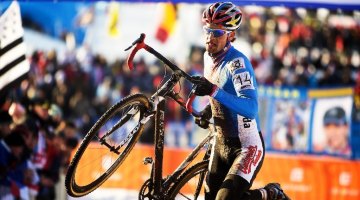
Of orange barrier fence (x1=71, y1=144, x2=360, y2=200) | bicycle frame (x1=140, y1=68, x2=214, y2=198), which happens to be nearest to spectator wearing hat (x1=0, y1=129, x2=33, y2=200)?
orange barrier fence (x1=71, y1=144, x2=360, y2=200)

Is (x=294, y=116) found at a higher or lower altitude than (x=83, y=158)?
lower

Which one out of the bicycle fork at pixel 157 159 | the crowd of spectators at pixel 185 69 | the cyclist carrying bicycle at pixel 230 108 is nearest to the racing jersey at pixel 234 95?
the cyclist carrying bicycle at pixel 230 108

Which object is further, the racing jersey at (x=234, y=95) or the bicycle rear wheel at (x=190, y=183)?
the bicycle rear wheel at (x=190, y=183)

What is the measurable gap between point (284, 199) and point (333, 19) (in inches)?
677

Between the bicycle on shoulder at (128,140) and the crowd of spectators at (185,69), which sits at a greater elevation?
the bicycle on shoulder at (128,140)

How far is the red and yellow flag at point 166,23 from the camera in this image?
20.3 m

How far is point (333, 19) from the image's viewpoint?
24.9 metres

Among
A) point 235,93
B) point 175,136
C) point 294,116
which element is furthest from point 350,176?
point 235,93

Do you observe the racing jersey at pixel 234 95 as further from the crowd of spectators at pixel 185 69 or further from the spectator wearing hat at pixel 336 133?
the spectator wearing hat at pixel 336 133

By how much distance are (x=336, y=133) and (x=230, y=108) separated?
32.6 ft

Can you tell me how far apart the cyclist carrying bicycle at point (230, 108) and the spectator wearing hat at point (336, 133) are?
353 inches

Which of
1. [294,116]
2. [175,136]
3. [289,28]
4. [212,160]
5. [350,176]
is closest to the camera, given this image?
[212,160]

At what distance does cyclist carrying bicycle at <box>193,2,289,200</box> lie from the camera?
24.8 ft

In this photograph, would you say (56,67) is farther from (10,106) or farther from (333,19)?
(10,106)
